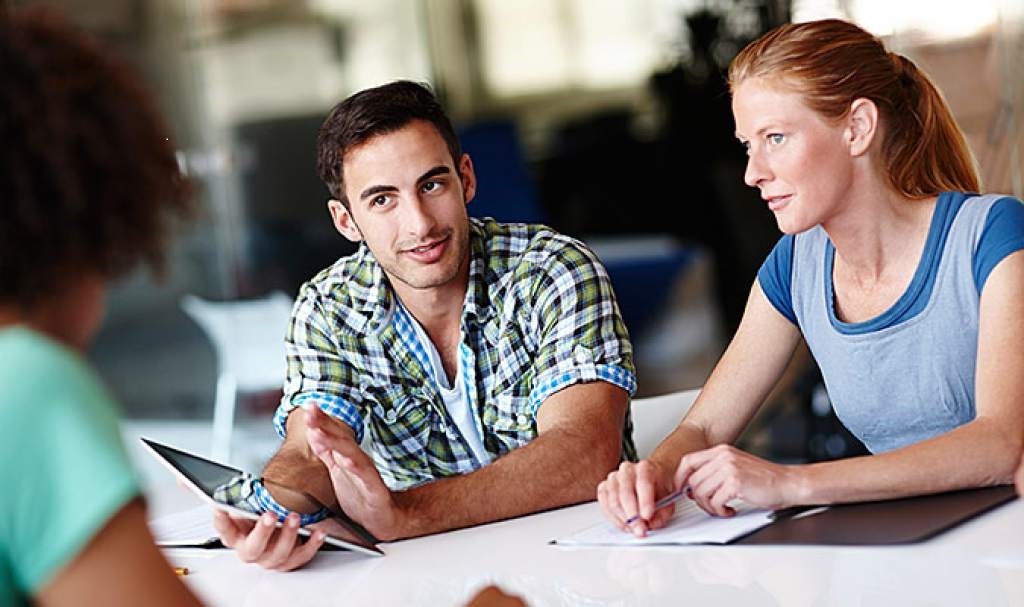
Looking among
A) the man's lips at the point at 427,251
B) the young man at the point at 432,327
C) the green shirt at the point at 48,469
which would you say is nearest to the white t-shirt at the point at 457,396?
the young man at the point at 432,327

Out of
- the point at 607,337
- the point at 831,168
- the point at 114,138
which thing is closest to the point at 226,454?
the point at 607,337

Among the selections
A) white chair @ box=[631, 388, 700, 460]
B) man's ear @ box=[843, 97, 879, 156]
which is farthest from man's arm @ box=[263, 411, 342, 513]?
man's ear @ box=[843, 97, 879, 156]

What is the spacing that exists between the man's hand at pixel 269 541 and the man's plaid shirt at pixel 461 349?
43 centimetres

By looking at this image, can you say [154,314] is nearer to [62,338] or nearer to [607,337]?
A: [607,337]

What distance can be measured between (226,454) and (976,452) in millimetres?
3638

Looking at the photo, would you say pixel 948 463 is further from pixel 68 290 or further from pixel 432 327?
pixel 68 290

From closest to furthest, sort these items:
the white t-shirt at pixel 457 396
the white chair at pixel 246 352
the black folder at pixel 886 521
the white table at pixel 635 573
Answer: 1. the white table at pixel 635 573
2. the black folder at pixel 886 521
3. the white t-shirt at pixel 457 396
4. the white chair at pixel 246 352

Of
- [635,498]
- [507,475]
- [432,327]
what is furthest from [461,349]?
[635,498]

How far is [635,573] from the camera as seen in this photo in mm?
1441

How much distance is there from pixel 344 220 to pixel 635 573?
88 centimetres

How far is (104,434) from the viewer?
0.83 metres

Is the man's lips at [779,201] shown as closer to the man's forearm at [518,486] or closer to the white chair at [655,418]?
the man's forearm at [518,486]

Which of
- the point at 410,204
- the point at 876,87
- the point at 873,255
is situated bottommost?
the point at 873,255

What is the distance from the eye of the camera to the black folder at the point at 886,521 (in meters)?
1.44
